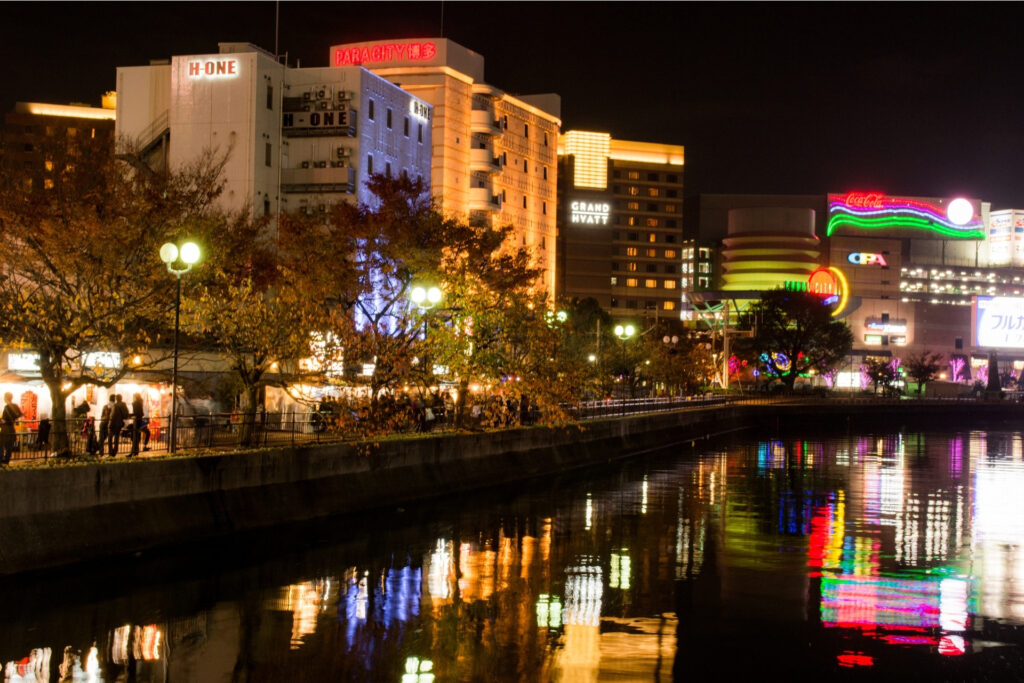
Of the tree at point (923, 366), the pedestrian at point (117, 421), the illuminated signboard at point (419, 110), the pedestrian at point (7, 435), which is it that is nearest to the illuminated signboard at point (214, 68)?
the illuminated signboard at point (419, 110)

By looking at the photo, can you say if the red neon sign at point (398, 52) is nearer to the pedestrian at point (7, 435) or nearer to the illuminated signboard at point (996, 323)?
the illuminated signboard at point (996, 323)

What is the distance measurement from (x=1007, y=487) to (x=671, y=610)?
1305 inches

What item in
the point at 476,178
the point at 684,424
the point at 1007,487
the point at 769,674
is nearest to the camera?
the point at 769,674

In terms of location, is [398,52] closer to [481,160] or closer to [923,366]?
[481,160]

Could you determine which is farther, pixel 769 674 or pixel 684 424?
pixel 684 424

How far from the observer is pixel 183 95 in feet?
260

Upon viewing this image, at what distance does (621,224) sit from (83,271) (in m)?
166

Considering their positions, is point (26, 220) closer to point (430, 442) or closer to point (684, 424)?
point (430, 442)

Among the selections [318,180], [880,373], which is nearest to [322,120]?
[318,180]

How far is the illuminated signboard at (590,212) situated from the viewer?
173 metres

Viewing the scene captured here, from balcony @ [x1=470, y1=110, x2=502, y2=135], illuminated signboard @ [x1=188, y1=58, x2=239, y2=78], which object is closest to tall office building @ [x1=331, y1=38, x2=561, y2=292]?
balcony @ [x1=470, y1=110, x2=502, y2=135]

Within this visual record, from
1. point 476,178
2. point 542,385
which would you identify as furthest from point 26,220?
point 476,178

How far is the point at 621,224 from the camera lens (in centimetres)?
19450

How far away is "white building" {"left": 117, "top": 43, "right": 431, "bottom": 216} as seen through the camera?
7862 cm
